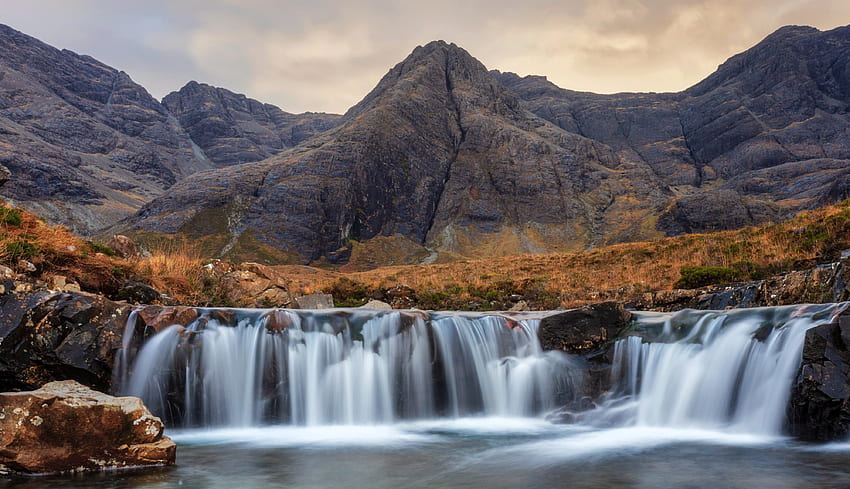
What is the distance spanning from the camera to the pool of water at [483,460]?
7801mm

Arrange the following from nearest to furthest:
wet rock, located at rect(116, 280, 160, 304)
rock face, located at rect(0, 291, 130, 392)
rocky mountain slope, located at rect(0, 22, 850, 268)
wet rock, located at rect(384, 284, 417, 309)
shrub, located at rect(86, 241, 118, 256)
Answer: rock face, located at rect(0, 291, 130, 392), wet rock, located at rect(116, 280, 160, 304), shrub, located at rect(86, 241, 118, 256), wet rock, located at rect(384, 284, 417, 309), rocky mountain slope, located at rect(0, 22, 850, 268)

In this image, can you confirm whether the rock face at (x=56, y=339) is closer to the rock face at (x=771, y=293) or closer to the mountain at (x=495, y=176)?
the rock face at (x=771, y=293)

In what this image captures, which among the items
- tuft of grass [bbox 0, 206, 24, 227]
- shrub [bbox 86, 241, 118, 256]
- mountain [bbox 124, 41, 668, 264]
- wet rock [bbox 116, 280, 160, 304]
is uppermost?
mountain [bbox 124, 41, 668, 264]

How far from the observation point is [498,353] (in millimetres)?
14344

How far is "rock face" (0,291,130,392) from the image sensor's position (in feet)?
33.3

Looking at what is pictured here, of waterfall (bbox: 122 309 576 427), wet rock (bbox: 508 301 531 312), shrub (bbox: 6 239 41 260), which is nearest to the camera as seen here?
waterfall (bbox: 122 309 576 427)

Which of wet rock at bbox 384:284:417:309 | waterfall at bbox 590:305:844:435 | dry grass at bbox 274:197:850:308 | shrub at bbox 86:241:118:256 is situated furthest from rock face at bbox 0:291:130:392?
dry grass at bbox 274:197:850:308

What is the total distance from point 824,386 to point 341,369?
10.6 meters

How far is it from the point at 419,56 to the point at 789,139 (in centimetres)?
12614

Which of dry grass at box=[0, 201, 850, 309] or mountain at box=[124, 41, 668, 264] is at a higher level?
mountain at box=[124, 41, 668, 264]

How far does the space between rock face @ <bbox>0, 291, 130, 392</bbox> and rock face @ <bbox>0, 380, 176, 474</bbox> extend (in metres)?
3.22

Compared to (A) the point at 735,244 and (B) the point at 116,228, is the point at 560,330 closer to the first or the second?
(A) the point at 735,244

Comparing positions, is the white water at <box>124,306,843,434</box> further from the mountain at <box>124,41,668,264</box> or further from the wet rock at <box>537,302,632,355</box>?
the mountain at <box>124,41,668,264</box>

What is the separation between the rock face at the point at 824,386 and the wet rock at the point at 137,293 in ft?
56.7
